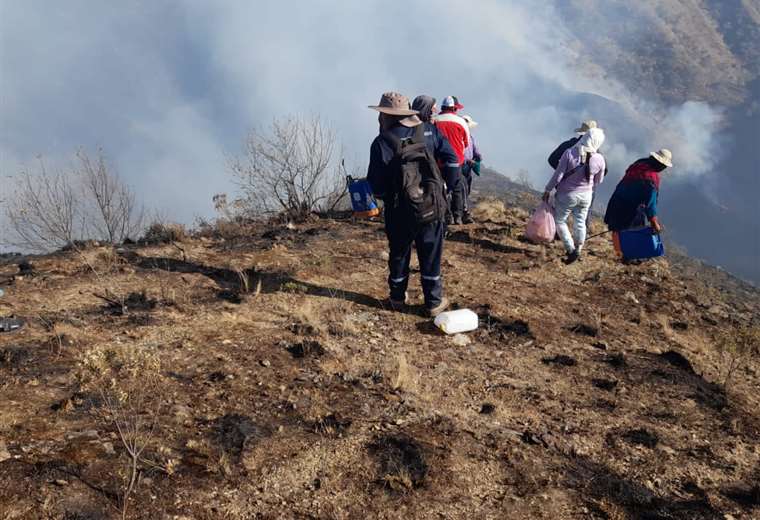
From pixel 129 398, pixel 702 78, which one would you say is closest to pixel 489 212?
pixel 129 398

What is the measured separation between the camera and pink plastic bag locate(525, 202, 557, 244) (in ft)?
23.9

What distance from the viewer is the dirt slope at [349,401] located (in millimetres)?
2697

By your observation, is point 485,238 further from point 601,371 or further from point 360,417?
point 360,417

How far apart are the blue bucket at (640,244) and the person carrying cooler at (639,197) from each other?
0.32 feet

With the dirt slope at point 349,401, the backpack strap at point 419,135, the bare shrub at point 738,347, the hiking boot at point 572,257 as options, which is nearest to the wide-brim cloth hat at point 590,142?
the hiking boot at point 572,257

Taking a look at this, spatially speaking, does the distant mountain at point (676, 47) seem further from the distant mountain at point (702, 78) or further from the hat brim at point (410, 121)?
the hat brim at point (410, 121)

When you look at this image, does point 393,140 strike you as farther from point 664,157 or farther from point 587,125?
point 664,157

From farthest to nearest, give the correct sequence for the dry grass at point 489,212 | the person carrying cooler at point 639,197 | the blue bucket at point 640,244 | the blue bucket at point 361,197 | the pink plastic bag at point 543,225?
1. the dry grass at point 489,212
2. the blue bucket at point 361,197
3. the pink plastic bag at point 543,225
4. the blue bucket at point 640,244
5. the person carrying cooler at point 639,197

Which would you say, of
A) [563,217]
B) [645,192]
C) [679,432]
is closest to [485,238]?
[563,217]

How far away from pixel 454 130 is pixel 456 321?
10.6ft

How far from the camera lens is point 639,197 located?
20.9 ft

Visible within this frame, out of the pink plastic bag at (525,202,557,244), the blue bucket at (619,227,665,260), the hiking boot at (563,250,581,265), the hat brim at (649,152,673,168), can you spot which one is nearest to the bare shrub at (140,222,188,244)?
the pink plastic bag at (525,202,557,244)

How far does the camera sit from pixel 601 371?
430 centimetres

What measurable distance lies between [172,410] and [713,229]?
61076 millimetres
